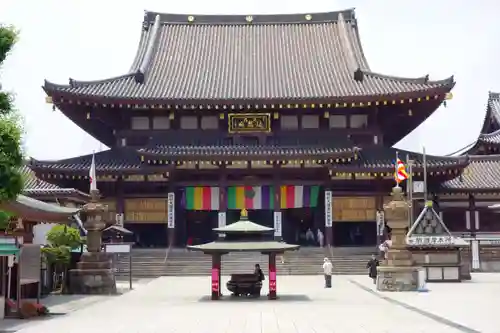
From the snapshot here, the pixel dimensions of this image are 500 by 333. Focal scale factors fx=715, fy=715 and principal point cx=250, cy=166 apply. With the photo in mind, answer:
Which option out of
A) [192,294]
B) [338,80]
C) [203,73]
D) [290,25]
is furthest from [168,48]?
[192,294]

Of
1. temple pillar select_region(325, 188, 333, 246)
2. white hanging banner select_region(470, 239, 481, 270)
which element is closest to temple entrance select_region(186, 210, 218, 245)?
temple pillar select_region(325, 188, 333, 246)

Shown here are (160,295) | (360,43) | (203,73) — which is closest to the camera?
(160,295)

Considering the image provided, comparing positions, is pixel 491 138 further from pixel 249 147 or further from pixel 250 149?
pixel 250 149

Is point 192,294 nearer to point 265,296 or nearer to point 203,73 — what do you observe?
point 265,296

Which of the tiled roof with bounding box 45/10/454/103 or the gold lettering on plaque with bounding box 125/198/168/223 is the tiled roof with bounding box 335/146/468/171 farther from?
the gold lettering on plaque with bounding box 125/198/168/223

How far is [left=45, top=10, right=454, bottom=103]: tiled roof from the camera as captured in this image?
4297 centimetres

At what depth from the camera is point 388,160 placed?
135ft

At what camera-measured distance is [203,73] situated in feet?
158

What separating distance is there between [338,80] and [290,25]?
33.5 feet

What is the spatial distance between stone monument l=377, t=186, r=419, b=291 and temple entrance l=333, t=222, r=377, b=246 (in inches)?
619

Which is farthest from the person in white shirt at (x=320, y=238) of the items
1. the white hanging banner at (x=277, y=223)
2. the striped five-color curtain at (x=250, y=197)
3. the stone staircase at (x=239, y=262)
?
the white hanging banner at (x=277, y=223)

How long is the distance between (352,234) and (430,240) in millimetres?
13138

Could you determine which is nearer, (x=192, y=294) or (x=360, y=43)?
(x=192, y=294)

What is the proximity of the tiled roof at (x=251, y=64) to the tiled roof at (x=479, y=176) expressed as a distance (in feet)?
21.6
